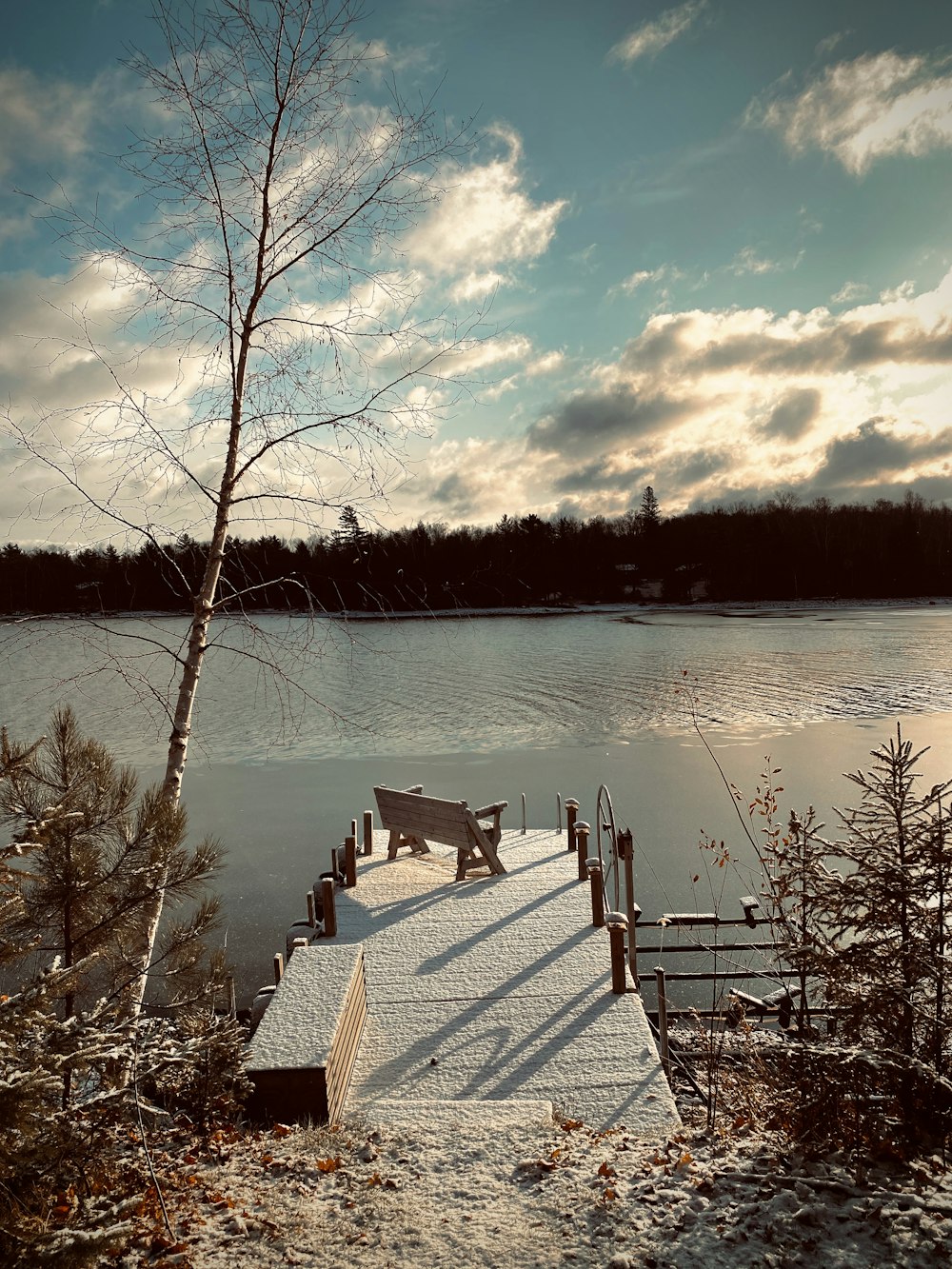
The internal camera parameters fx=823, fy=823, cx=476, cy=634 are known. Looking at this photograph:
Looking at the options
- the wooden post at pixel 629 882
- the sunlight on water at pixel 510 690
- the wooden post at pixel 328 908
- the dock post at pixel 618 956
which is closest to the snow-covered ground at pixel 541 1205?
the dock post at pixel 618 956

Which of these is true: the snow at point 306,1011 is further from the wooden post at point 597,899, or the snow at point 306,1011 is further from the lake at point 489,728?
the wooden post at point 597,899

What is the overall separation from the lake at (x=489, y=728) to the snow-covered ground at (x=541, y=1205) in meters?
2.63

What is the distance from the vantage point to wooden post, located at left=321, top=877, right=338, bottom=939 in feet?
26.5

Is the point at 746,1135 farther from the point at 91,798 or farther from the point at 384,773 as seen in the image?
the point at 384,773

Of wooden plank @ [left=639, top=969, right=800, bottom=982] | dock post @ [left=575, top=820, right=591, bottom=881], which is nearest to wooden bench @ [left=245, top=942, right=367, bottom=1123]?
wooden plank @ [left=639, top=969, right=800, bottom=982]

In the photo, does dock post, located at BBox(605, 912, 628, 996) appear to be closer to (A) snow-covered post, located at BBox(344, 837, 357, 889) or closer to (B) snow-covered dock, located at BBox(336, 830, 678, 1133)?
(B) snow-covered dock, located at BBox(336, 830, 678, 1133)

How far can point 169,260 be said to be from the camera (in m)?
5.75

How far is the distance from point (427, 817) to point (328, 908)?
2.25 metres

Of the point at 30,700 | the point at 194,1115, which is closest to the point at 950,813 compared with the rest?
the point at 194,1115

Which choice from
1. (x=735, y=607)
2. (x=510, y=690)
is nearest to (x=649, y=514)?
(x=735, y=607)

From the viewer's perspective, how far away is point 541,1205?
12.1ft

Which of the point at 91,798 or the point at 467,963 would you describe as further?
the point at 467,963

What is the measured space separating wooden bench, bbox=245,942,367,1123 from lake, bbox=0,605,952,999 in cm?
200

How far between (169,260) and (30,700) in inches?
1053
